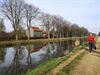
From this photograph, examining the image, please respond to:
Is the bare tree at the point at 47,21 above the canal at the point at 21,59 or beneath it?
above

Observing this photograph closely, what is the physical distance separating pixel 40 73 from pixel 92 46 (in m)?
13.4

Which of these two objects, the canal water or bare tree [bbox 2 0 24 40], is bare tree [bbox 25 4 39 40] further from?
the canal water

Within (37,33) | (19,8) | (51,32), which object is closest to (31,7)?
(19,8)

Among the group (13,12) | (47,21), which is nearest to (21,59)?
(13,12)

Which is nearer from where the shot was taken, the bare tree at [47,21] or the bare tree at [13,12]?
the bare tree at [13,12]

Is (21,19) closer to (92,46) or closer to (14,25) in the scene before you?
(14,25)

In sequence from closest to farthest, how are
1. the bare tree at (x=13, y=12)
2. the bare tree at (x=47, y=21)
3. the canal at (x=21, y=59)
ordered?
the canal at (x=21, y=59)
the bare tree at (x=13, y=12)
the bare tree at (x=47, y=21)

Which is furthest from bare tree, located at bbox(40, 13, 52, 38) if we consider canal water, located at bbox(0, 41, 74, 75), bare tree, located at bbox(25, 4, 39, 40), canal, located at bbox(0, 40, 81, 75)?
canal water, located at bbox(0, 41, 74, 75)

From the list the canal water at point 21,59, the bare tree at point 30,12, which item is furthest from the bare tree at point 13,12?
the canal water at point 21,59

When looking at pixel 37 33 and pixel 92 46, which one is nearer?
pixel 92 46

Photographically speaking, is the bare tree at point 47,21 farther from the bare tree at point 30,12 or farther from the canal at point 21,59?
the canal at point 21,59

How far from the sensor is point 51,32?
11131cm

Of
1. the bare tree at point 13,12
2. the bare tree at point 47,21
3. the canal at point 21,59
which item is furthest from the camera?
the bare tree at point 47,21

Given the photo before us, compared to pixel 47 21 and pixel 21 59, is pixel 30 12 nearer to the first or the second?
pixel 47 21
